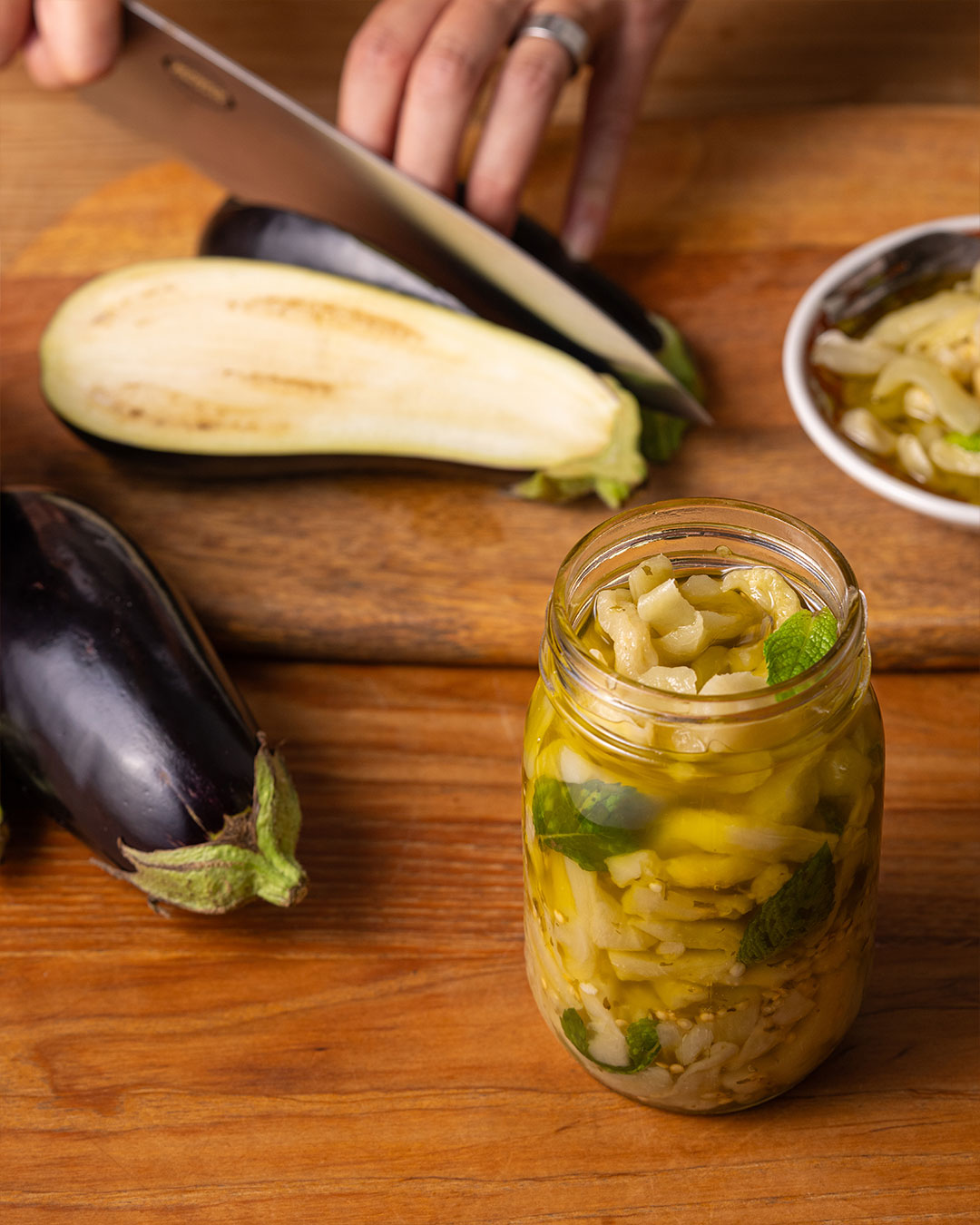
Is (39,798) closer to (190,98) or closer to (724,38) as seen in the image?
(190,98)

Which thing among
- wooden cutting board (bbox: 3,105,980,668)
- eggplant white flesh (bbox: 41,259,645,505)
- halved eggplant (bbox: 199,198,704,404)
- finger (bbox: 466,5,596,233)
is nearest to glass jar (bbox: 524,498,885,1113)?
wooden cutting board (bbox: 3,105,980,668)

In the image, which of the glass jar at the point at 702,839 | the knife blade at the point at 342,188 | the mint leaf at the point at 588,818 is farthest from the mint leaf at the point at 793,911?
the knife blade at the point at 342,188

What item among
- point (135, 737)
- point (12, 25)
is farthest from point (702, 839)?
point (12, 25)

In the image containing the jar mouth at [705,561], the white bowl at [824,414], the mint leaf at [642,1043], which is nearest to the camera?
the jar mouth at [705,561]

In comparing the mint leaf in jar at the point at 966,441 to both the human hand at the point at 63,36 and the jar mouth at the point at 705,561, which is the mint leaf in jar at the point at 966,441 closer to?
the jar mouth at the point at 705,561

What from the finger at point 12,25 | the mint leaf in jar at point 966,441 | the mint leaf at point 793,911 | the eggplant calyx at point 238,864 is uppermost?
the finger at point 12,25

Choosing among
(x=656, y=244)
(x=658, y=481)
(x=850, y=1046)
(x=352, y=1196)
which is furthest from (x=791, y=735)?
(x=656, y=244)
